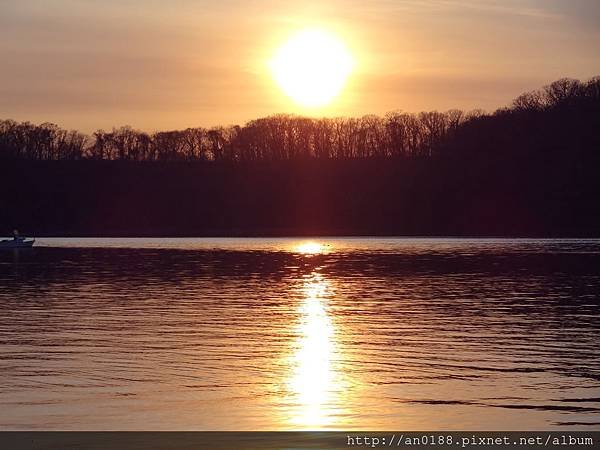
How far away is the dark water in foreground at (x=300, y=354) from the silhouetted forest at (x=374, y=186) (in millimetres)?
110952

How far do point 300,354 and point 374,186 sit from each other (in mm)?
150582

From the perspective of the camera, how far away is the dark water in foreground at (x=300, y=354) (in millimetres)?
19203

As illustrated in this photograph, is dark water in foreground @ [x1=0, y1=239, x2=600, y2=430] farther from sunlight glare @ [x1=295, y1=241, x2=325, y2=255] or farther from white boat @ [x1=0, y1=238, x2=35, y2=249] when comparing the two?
white boat @ [x1=0, y1=238, x2=35, y2=249]

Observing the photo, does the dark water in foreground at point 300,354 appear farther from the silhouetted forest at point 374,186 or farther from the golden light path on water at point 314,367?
the silhouetted forest at point 374,186

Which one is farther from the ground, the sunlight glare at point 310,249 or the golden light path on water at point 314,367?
the golden light path on water at point 314,367

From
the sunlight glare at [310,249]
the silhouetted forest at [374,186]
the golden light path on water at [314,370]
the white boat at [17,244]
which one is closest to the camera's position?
the golden light path on water at [314,370]

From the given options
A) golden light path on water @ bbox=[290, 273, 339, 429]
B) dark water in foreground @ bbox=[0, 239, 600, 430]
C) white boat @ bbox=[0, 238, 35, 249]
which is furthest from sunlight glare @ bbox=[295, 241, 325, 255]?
golden light path on water @ bbox=[290, 273, 339, 429]

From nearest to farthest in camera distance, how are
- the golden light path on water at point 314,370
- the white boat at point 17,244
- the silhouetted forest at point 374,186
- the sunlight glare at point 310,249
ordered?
the golden light path on water at point 314,370, the sunlight glare at point 310,249, the white boat at point 17,244, the silhouetted forest at point 374,186

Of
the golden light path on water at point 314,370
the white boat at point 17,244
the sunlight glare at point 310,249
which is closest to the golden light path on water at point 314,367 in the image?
the golden light path on water at point 314,370

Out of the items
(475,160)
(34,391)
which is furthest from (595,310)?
(475,160)

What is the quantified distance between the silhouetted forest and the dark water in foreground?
4368 inches

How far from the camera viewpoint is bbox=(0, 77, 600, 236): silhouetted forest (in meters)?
162

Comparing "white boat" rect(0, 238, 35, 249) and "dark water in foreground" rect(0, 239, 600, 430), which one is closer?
"dark water in foreground" rect(0, 239, 600, 430)

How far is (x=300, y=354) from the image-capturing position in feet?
88.1
